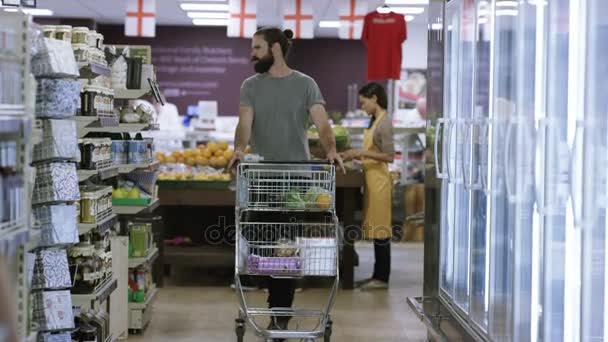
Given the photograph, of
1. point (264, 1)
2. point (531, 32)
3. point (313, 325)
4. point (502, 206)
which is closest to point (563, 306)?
point (502, 206)

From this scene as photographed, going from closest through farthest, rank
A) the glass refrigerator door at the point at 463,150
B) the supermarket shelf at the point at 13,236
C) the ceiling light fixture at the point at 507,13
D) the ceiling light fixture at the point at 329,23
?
the supermarket shelf at the point at 13,236 < the ceiling light fixture at the point at 507,13 < the glass refrigerator door at the point at 463,150 < the ceiling light fixture at the point at 329,23

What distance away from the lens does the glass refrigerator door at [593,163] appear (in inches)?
129

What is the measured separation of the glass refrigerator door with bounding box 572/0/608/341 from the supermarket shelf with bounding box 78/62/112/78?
2.42 meters

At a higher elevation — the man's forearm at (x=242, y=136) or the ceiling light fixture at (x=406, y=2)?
the ceiling light fixture at (x=406, y=2)

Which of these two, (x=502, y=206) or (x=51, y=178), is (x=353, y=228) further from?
(x=51, y=178)

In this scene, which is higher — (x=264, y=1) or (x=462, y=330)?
(x=264, y=1)

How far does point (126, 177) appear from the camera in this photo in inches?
253

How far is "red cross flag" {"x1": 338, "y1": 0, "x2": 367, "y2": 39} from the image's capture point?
40.7 feet

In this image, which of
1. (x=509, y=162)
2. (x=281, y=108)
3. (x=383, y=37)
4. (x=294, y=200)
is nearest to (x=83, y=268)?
(x=294, y=200)

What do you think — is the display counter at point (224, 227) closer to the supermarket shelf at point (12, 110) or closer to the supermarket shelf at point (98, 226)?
the supermarket shelf at point (98, 226)

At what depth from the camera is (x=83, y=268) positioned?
182 inches

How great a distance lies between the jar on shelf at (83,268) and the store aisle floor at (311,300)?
1545 mm

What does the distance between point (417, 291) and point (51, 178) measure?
5.18 m

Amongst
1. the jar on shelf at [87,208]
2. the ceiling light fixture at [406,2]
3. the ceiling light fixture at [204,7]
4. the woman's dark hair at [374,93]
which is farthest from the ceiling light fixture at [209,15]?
the jar on shelf at [87,208]
